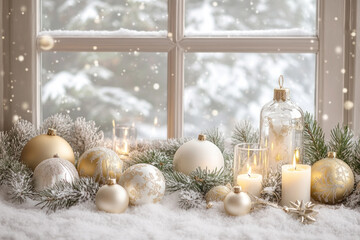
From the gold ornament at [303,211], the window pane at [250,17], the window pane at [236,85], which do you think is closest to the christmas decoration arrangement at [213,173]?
the gold ornament at [303,211]

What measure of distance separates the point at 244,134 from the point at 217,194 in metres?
0.34

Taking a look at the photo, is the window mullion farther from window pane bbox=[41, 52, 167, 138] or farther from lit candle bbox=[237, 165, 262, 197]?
lit candle bbox=[237, 165, 262, 197]

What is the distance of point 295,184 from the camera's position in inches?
40.4

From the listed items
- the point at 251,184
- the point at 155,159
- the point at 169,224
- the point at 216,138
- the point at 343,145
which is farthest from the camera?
the point at 216,138

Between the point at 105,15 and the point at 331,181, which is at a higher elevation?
the point at 105,15

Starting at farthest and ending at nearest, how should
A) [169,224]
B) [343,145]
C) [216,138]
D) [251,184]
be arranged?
[216,138] → [343,145] → [251,184] → [169,224]

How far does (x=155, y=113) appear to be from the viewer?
157 cm

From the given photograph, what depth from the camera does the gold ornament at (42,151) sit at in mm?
1217

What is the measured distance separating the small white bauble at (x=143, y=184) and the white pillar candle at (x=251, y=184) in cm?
18

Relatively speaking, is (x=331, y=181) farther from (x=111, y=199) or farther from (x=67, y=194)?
(x=67, y=194)

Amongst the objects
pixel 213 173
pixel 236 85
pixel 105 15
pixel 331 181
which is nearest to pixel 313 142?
pixel 331 181

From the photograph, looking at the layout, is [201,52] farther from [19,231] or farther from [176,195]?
[19,231]

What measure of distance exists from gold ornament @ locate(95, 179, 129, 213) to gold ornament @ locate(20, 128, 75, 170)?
27cm

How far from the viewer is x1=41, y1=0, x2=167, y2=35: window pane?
1528mm
